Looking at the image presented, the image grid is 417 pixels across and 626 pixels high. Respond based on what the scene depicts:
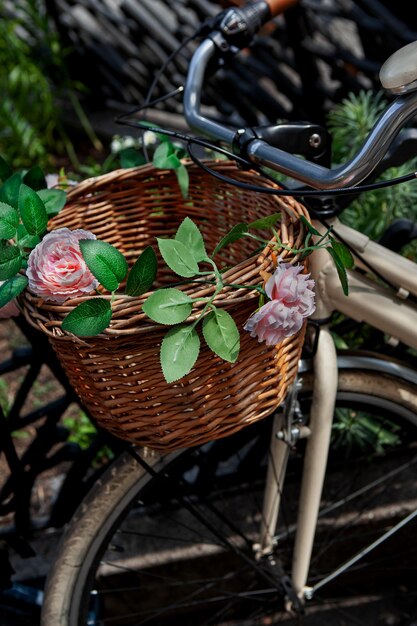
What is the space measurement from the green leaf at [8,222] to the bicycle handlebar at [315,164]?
376 mm

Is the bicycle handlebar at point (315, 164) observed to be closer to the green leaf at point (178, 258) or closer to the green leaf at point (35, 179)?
the green leaf at point (178, 258)

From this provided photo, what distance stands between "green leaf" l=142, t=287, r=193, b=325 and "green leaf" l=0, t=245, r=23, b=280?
25cm

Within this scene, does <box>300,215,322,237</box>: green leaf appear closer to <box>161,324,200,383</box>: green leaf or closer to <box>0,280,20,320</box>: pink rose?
<box>161,324,200,383</box>: green leaf

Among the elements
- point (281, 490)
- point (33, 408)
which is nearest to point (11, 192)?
point (281, 490)

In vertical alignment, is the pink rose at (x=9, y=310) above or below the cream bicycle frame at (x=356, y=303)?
above

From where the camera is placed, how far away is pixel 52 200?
1467mm

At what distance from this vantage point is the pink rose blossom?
1159mm

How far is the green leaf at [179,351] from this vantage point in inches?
→ 44.3

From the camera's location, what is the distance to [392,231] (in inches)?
71.9

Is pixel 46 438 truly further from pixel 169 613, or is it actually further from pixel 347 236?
pixel 347 236

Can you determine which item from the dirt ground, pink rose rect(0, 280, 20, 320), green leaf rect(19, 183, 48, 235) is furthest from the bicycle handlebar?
the dirt ground

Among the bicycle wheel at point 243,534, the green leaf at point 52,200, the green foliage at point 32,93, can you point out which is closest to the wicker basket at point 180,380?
the green leaf at point 52,200

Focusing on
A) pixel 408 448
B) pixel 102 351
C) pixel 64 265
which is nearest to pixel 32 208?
pixel 64 265

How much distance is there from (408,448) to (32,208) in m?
1.41
